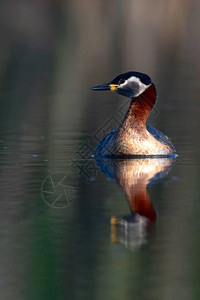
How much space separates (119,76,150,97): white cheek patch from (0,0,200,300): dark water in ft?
3.62

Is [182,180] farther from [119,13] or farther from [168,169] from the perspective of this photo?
[119,13]

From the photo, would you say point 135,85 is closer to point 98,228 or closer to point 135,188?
point 135,188

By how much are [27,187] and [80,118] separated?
7493mm

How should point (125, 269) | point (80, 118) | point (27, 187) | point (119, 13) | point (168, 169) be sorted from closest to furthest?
point (125, 269), point (27, 187), point (168, 169), point (80, 118), point (119, 13)

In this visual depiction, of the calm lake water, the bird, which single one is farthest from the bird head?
the calm lake water

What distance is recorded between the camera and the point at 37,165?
38.5 ft

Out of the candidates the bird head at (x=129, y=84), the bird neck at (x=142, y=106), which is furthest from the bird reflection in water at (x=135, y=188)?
the bird head at (x=129, y=84)

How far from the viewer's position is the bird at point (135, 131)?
12.9 meters

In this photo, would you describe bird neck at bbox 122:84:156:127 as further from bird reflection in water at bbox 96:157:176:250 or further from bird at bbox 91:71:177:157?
bird reflection in water at bbox 96:157:176:250

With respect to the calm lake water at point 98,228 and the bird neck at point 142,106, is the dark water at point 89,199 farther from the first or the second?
the bird neck at point 142,106

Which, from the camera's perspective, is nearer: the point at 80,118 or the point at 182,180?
the point at 182,180

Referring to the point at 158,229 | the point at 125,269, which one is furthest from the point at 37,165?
the point at 125,269

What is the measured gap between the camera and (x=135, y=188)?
9.84 meters

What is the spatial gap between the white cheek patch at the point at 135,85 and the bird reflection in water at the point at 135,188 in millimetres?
1286
